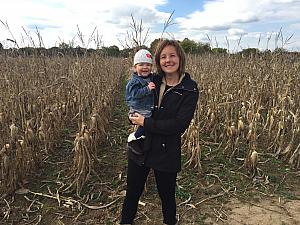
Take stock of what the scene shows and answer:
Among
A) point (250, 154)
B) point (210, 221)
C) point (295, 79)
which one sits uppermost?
point (295, 79)

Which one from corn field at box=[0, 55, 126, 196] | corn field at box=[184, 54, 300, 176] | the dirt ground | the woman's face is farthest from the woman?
corn field at box=[184, 54, 300, 176]

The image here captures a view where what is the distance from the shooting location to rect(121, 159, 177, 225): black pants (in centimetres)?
241

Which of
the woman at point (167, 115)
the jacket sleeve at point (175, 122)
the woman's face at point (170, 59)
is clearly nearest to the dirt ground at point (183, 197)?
the woman at point (167, 115)

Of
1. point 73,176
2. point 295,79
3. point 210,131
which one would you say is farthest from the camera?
point 295,79

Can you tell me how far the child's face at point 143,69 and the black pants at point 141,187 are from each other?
0.71 meters

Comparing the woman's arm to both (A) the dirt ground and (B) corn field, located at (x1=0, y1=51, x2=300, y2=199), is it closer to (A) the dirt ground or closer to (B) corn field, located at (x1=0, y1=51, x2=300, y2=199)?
(A) the dirt ground

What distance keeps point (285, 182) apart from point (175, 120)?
8.25 ft

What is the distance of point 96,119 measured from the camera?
4.70 meters

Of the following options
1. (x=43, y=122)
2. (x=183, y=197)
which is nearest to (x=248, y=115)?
(x=183, y=197)

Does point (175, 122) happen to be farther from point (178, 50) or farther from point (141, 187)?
point (141, 187)

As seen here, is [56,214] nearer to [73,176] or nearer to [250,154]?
[73,176]

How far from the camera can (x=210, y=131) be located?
17.7ft

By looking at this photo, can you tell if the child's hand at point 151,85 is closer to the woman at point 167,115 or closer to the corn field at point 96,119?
the woman at point 167,115

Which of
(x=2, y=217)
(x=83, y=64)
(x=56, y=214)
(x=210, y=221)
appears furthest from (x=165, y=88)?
(x=83, y=64)
